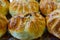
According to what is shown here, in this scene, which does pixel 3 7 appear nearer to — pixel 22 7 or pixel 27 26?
pixel 22 7

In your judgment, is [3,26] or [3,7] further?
[3,7]

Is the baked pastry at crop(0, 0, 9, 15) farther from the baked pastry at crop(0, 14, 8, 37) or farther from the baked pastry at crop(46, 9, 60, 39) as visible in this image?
the baked pastry at crop(46, 9, 60, 39)

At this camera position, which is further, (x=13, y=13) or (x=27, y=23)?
(x=13, y=13)

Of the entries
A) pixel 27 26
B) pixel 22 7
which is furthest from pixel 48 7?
pixel 27 26

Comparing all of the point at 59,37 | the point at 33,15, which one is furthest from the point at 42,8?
the point at 59,37

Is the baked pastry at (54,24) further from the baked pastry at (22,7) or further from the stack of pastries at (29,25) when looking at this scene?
the baked pastry at (22,7)

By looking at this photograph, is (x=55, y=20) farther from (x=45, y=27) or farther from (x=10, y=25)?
(x=10, y=25)
